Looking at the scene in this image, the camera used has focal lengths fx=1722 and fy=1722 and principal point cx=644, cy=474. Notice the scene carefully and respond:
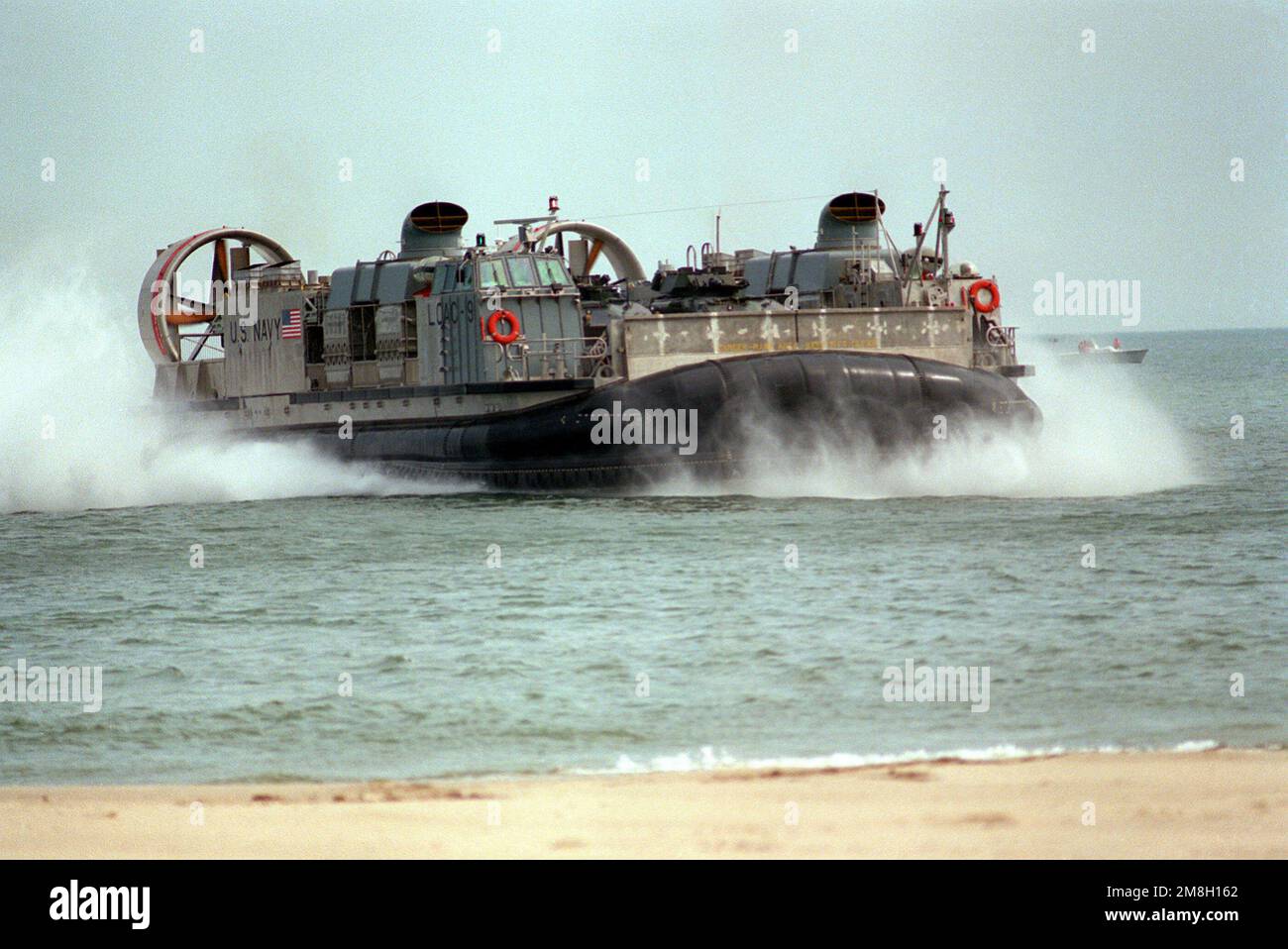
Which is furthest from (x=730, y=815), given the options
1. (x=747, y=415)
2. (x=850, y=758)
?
(x=747, y=415)

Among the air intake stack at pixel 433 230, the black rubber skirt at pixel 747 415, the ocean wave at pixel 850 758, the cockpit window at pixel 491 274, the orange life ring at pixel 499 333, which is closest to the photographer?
the ocean wave at pixel 850 758

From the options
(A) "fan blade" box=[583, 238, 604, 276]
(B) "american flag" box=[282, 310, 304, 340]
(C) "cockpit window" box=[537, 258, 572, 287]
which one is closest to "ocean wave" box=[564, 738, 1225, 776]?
(C) "cockpit window" box=[537, 258, 572, 287]

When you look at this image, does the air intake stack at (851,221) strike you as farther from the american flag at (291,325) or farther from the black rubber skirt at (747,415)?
the american flag at (291,325)

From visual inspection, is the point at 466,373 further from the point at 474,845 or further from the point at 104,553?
the point at 474,845

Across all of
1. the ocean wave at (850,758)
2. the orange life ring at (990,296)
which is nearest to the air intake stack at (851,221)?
the orange life ring at (990,296)

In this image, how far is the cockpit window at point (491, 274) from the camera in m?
21.7

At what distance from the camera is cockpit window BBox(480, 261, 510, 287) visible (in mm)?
21703

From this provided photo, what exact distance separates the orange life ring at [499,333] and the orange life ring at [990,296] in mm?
5917

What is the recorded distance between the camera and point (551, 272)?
2222cm

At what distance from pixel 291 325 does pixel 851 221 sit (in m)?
8.50

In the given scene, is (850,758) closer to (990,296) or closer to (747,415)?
(747,415)

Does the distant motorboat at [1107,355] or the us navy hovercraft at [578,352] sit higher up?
the distant motorboat at [1107,355]

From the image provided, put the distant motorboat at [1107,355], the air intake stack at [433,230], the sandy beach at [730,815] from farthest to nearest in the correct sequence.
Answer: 1. the distant motorboat at [1107,355]
2. the air intake stack at [433,230]
3. the sandy beach at [730,815]

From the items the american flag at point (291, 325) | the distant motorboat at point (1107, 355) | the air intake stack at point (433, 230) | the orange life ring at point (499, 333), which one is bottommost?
the orange life ring at point (499, 333)
